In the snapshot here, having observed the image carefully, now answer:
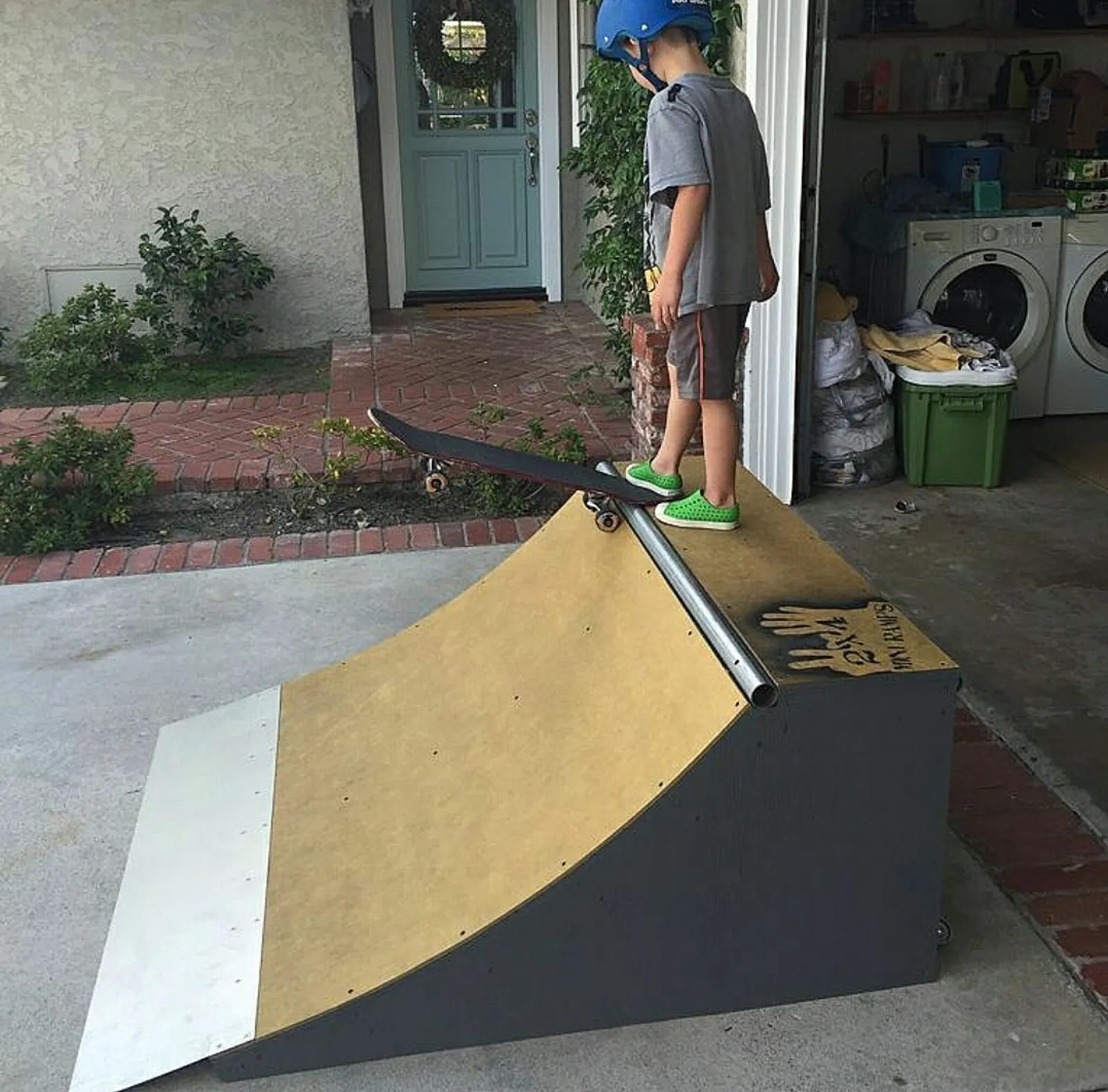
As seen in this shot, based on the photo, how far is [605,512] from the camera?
2.79 metres

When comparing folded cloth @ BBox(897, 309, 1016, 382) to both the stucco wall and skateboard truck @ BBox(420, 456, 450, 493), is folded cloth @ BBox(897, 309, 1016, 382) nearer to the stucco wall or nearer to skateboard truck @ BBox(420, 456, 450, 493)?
skateboard truck @ BBox(420, 456, 450, 493)

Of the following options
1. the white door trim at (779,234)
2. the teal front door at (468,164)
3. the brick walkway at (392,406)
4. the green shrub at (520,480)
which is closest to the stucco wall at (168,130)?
the brick walkway at (392,406)

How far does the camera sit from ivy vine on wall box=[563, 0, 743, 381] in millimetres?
5133

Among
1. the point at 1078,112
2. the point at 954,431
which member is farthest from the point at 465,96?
the point at 954,431

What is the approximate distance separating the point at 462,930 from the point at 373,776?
2.20 ft

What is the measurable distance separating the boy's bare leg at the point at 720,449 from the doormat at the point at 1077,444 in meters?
2.67

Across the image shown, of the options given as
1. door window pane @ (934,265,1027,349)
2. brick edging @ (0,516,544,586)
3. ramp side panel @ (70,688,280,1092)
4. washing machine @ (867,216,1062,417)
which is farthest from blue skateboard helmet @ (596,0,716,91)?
door window pane @ (934,265,1027,349)

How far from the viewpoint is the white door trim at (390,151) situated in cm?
767

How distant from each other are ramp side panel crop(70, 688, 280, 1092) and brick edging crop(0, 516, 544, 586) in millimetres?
1243

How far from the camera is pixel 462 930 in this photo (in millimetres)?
2078

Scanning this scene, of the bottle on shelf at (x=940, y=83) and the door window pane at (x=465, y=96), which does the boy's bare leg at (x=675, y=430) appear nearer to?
the bottle on shelf at (x=940, y=83)

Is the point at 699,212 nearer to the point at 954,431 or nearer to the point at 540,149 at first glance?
the point at 954,431

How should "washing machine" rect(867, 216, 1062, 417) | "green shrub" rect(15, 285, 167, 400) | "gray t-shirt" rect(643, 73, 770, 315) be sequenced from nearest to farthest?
"gray t-shirt" rect(643, 73, 770, 315), "washing machine" rect(867, 216, 1062, 417), "green shrub" rect(15, 285, 167, 400)

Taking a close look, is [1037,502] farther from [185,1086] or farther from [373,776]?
[185,1086]
